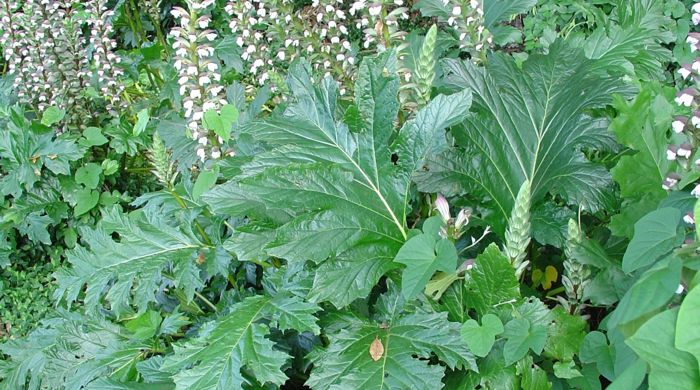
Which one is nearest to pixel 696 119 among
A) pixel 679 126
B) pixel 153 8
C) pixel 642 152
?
pixel 679 126

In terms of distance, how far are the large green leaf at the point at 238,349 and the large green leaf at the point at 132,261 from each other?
0.22 meters

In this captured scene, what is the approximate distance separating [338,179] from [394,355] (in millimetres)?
479

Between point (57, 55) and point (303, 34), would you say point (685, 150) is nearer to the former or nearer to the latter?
point (303, 34)

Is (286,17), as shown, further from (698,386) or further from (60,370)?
(698,386)

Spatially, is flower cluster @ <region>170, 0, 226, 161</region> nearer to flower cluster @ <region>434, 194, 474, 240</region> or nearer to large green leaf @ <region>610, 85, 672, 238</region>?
flower cluster @ <region>434, 194, 474, 240</region>

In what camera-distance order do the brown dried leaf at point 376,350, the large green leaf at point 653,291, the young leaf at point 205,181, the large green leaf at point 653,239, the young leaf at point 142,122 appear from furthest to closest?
the young leaf at point 142,122, the young leaf at point 205,181, the brown dried leaf at point 376,350, the large green leaf at point 653,239, the large green leaf at point 653,291

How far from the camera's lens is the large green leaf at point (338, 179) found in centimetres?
163

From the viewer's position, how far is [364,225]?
1.72 metres

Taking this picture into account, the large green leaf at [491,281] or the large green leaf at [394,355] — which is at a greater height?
the large green leaf at [491,281]

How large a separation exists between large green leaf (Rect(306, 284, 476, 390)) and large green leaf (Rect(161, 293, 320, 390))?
0.09 m

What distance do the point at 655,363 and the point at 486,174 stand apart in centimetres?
91

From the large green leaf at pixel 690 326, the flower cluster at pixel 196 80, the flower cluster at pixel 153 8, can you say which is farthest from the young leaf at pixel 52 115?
the large green leaf at pixel 690 326

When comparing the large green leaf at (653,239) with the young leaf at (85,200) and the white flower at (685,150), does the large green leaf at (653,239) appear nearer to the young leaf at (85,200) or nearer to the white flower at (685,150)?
the white flower at (685,150)

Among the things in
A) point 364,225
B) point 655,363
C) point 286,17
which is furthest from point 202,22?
point 655,363
